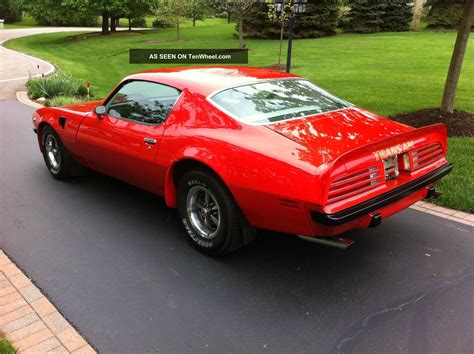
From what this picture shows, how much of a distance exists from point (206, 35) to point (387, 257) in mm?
30623

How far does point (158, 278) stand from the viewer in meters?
3.36

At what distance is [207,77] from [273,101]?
0.68 meters

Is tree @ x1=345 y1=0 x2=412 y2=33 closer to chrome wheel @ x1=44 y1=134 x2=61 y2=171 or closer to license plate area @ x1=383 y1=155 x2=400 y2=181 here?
chrome wheel @ x1=44 y1=134 x2=61 y2=171

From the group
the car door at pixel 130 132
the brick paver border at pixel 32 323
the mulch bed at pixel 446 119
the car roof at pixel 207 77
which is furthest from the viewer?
the mulch bed at pixel 446 119

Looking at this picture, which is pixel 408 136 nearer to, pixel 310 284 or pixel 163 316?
pixel 310 284

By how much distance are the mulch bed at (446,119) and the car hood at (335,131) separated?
12.8 feet

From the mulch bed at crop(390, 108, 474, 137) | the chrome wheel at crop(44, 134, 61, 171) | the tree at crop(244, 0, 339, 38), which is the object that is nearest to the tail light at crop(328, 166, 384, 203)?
the chrome wheel at crop(44, 134, 61, 171)

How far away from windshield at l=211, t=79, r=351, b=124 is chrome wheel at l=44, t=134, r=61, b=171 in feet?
8.59

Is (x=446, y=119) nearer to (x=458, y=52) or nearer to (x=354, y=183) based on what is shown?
(x=458, y=52)

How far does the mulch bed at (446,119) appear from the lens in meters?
7.05

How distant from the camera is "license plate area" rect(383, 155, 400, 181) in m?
3.20

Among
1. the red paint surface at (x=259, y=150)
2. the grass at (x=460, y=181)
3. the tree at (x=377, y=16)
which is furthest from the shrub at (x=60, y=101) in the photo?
the tree at (x=377, y=16)

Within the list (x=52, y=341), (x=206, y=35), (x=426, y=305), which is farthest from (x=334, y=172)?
(x=206, y=35)

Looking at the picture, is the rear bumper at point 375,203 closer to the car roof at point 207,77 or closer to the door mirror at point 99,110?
the car roof at point 207,77
